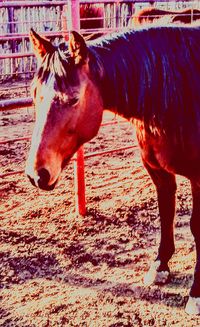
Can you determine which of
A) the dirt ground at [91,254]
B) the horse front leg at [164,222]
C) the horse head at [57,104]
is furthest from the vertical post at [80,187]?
the horse head at [57,104]

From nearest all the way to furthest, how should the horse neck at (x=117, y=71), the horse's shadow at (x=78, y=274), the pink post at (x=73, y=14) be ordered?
the horse neck at (x=117, y=71)
the horse's shadow at (x=78, y=274)
the pink post at (x=73, y=14)

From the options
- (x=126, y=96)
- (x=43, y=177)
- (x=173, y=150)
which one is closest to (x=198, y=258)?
(x=173, y=150)

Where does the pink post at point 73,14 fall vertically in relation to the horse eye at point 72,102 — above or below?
above

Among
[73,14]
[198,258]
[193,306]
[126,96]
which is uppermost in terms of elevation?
[73,14]

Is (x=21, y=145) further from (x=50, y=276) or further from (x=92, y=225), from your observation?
(x=50, y=276)

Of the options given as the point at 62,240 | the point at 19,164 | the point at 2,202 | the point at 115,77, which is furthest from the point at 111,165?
the point at 115,77

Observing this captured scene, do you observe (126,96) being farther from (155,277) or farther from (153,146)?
(155,277)

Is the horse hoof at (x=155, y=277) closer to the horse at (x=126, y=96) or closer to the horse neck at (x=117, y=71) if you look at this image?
the horse at (x=126, y=96)

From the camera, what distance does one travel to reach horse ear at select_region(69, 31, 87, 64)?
2.25 m

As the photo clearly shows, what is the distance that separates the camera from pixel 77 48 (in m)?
2.29

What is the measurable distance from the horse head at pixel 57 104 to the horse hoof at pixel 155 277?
132 centimetres

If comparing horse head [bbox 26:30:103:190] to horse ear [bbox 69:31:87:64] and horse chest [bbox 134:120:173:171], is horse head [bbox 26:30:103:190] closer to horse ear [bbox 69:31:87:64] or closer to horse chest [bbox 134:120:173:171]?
horse ear [bbox 69:31:87:64]

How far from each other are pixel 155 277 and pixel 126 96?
1392mm

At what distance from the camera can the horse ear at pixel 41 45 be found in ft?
7.71
